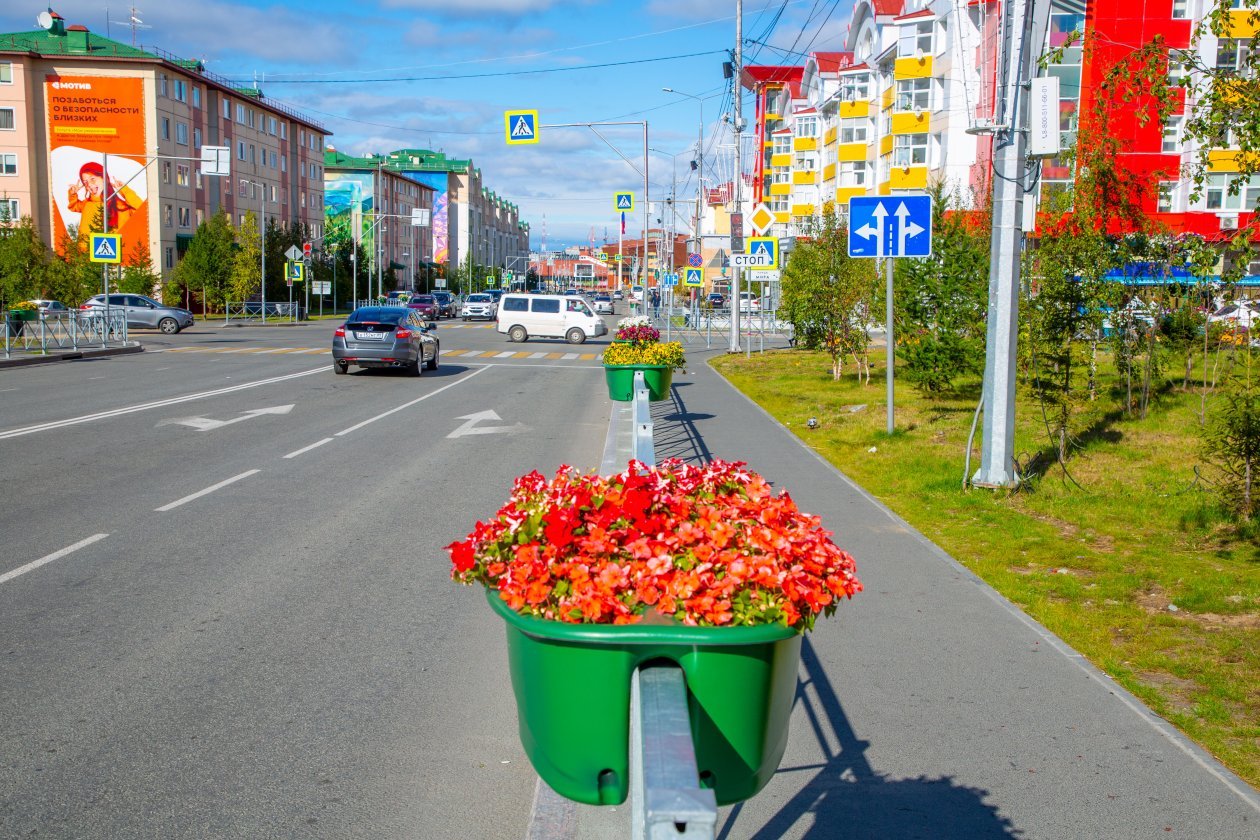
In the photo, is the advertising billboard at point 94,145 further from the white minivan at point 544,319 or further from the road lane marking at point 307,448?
the road lane marking at point 307,448

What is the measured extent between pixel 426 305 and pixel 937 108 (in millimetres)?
33133

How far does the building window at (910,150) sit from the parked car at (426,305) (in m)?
28.7

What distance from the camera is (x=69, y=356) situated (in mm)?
30250

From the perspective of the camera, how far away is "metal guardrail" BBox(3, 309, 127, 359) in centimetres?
3145

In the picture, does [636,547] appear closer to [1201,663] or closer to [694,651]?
[694,651]

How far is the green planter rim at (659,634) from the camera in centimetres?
255

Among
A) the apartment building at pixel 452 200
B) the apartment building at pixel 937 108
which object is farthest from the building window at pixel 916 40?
the apartment building at pixel 452 200

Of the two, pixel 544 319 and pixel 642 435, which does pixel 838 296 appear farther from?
pixel 544 319

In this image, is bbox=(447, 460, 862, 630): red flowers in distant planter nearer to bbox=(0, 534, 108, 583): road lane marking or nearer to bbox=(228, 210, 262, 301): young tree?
bbox=(0, 534, 108, 583): road lane marking

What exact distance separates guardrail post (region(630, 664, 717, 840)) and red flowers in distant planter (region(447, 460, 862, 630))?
6.6 inches

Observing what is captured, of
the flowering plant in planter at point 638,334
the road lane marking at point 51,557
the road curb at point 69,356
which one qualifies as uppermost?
the flowering plant in planter at point 638,334

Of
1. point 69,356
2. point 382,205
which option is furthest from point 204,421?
point 382,205

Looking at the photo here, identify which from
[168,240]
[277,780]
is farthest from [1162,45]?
[168,240]

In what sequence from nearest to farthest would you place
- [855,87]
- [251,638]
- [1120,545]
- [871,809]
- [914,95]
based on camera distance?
[871,809]
[251,638]
[1120,545]
[914,95]
[855,87]
